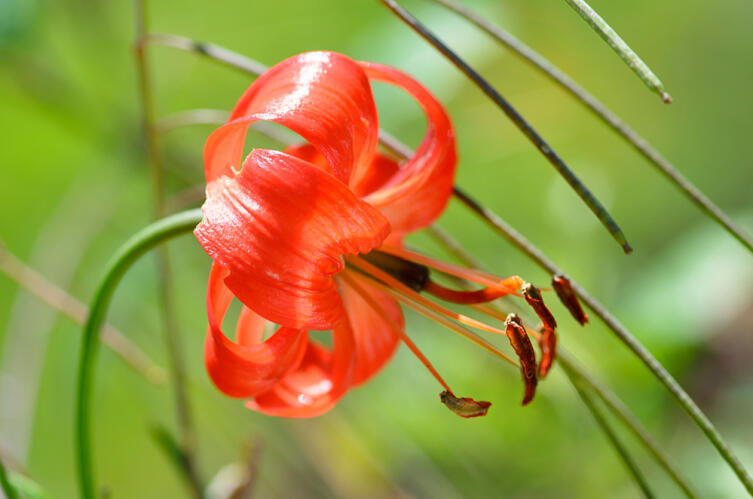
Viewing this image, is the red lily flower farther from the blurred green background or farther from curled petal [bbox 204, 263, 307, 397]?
the blurred green background

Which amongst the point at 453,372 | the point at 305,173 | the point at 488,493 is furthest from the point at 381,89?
the point at 305,173

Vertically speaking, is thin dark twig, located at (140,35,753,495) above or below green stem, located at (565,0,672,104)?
below

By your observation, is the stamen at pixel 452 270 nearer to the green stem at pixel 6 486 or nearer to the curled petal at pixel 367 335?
the curled petal at pixel 367 335

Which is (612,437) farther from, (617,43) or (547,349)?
(617,43)

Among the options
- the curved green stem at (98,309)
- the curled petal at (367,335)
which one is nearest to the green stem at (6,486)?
the curved green stem at (98,309)

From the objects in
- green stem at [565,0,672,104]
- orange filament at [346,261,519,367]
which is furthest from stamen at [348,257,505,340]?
green stem at [565,0,672,104]

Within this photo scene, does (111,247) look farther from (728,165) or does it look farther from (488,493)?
(728,165)

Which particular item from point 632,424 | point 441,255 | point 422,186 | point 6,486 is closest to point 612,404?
point 632,424
